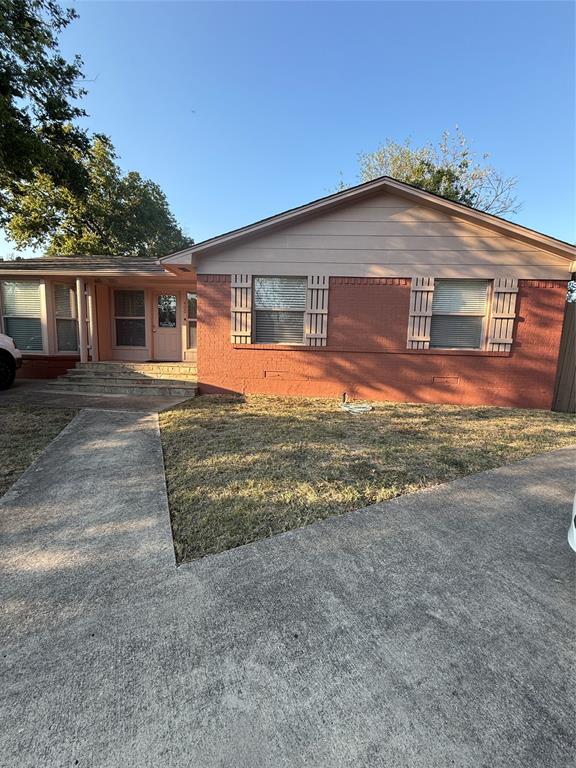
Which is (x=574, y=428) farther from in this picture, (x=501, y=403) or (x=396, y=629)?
(x=396, y=629)

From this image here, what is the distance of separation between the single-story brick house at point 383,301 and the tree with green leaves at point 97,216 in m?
15.3

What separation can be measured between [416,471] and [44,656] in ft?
10.8

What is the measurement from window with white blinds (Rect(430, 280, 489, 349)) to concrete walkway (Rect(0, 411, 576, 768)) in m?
4.98

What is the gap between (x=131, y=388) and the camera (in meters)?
8.02

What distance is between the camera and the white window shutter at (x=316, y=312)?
738 centimetres

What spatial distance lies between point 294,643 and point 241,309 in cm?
642

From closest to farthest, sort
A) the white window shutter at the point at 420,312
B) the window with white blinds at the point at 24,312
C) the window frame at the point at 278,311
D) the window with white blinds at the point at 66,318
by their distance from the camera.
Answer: the white window shutter at the point at 420,312 < the window frame at the point at 278,311 < the window with white blinds at the point at 24,312 < the window with white blinds at the point at 66,318

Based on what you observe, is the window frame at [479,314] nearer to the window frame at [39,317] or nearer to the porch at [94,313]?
the porch at [94,313]

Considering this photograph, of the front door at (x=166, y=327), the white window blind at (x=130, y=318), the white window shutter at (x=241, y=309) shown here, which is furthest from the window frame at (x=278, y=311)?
the white window blind at (x=130, y=318)

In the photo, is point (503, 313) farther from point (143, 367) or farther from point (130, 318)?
point (130, 318)

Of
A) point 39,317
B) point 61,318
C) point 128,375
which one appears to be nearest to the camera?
point 128,375

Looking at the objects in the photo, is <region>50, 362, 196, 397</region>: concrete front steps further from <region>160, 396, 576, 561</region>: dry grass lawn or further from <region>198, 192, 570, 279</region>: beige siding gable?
<region>198, 192, 570, 279</region>: beige siding gable

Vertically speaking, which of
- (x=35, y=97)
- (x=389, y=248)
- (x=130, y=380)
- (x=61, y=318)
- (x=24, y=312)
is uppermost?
(x=35, y=97)

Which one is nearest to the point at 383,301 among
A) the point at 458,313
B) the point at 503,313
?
the point at 458,313
